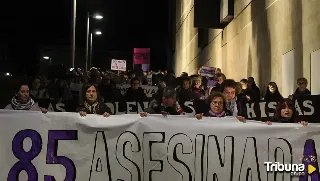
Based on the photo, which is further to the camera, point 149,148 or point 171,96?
→ point 171,96

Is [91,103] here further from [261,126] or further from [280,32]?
[280,32]

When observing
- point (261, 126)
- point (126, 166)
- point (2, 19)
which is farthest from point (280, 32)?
point (2, 19)

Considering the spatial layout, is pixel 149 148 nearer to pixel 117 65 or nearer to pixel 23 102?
pixel 23 102

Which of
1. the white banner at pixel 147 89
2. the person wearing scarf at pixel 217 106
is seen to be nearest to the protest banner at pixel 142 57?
the white banner at pixel 147 89

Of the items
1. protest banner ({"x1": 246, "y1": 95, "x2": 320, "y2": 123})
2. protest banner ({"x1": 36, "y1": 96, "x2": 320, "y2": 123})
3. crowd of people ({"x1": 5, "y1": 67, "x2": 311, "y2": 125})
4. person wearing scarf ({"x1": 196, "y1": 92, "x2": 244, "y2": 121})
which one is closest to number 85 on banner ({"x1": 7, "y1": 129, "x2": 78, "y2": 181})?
crowd of people ({"x1": 5, "y1": 67, "x2": 311, "y2": 125})

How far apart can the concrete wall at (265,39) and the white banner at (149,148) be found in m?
4.15

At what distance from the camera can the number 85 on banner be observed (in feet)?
19.8

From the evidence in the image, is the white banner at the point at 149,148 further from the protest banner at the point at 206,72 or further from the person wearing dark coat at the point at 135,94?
the protest banner at the point at 206,72

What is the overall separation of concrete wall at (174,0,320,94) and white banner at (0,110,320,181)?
4.15 metres

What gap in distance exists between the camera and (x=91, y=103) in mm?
6738

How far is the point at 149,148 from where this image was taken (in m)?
6.24

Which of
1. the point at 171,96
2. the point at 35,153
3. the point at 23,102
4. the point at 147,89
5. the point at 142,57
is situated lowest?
the point at 35,153

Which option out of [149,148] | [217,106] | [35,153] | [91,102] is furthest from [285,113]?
[35,153]

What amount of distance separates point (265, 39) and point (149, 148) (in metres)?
7.89
